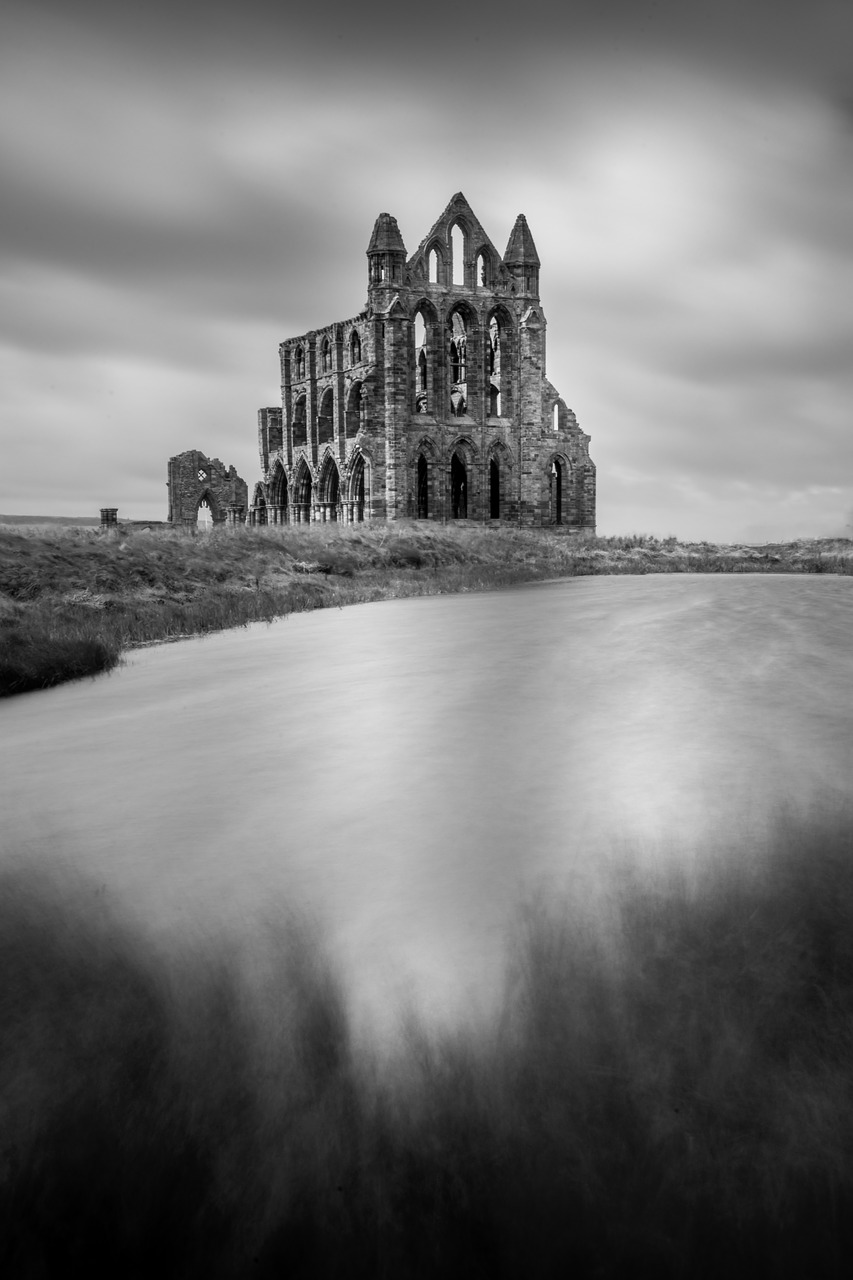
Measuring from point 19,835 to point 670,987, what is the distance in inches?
155

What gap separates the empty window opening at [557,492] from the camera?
55.8 meters

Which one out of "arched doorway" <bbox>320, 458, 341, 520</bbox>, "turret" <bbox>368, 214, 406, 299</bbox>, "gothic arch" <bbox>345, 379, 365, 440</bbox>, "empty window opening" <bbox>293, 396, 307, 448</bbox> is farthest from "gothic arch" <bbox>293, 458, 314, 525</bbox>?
"turret" <bbox>368, 214, 406, 299</bbox>

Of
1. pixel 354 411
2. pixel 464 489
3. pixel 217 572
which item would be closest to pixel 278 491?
pixel 354 411

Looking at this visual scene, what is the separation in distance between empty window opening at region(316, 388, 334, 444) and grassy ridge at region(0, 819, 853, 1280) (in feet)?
182

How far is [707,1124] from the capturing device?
2.98 meters

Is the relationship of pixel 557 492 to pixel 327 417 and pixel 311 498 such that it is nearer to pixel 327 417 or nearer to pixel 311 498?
pixel 327 417

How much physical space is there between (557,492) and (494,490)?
3792 mm

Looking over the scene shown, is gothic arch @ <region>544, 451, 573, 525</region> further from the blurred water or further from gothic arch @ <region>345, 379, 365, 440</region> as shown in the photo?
the blurred water

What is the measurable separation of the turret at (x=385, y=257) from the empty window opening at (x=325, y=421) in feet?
28.2

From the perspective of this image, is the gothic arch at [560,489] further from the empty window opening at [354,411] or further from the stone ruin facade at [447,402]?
the empty window opening at [354,411]

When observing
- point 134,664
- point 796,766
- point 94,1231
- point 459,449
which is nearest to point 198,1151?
point 94,1231

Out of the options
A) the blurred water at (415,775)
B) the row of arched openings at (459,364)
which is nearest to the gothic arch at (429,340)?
the row of arched openings at (459,364)

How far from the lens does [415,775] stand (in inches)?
264

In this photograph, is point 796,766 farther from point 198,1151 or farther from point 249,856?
point 198,1151
